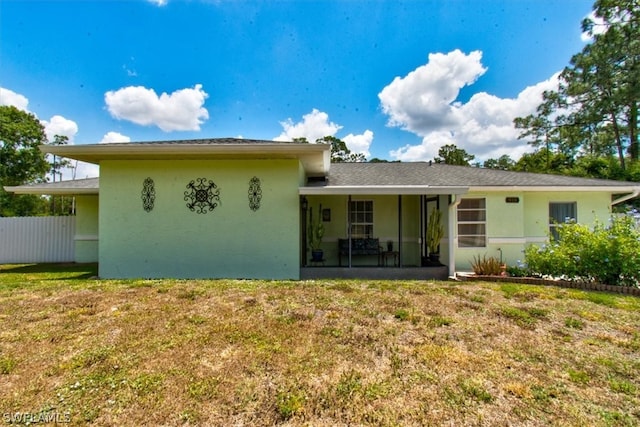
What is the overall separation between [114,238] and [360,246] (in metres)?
6.87

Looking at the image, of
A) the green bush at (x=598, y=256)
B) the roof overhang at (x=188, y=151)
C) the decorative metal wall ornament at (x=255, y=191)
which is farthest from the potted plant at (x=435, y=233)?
the decorative metal wall ornament at (x=255, y=191)

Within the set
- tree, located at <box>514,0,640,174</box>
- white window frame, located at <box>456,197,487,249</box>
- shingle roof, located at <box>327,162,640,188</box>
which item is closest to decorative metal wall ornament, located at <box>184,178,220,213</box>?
shingle roof, located at <box>327,162,640,188</box>

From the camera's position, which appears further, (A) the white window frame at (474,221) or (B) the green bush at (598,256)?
(A) the white window frame at (474,221)

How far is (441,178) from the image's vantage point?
34.0 feet

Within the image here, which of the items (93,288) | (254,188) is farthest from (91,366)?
(254,188)

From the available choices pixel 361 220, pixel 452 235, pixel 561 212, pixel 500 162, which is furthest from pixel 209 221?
pixel 500 162

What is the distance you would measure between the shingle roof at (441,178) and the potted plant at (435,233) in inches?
41.9

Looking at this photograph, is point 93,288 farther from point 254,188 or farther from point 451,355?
point 451,355

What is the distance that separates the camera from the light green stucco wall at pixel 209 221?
7996mm

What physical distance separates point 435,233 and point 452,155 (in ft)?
103

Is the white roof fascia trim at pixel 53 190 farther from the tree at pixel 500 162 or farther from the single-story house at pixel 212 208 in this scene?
the tree at pixel 500 162

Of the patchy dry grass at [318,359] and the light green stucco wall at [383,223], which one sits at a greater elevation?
the light green stucco wall at [383,223]

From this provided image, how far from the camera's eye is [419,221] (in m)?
10.2

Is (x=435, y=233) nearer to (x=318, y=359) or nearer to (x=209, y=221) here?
(x=209, y=221)
